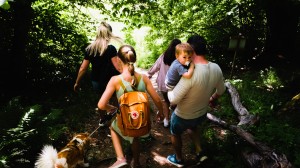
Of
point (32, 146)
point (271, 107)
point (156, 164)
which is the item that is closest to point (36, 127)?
point (32, 146)

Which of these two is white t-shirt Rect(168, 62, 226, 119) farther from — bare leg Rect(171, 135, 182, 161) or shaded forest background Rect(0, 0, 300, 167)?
shaded forest background Rect(0, 0, 300, 167)

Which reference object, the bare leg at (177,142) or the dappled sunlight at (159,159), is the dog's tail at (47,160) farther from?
the dappled sunlight at (159,159)

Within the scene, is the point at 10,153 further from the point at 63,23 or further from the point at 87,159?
the point at 63,23

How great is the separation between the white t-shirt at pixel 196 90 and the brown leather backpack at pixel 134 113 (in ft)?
1.70

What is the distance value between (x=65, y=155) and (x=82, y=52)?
5.51m

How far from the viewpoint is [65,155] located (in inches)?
156

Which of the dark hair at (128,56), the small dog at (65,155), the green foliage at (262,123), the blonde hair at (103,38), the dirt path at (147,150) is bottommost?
the dirt path at (147,150)

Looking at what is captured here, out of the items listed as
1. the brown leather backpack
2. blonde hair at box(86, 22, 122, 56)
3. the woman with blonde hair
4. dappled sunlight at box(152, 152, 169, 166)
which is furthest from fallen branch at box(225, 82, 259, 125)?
blonde hair at box(86, 22, 122, 56)

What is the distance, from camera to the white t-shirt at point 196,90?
12.1 feet

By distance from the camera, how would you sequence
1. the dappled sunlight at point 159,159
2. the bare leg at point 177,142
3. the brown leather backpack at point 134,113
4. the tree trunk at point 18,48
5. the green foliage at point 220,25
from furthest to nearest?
the green foliage at point 220,25 → the tree trunk at point 18,48 → the dappled sunlight at point 159,159 → the bare leg at point 177,142 → the brown leather backpack at point 134,113

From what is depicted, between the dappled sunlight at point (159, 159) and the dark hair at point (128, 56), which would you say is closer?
the dark hair at point (128, 56)

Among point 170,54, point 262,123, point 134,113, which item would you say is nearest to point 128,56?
point 134,113

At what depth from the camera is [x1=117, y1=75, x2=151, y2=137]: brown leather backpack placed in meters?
3.53

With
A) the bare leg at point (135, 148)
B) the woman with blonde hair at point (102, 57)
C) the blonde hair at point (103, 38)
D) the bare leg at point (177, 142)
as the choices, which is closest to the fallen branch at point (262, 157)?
the bare leg at point (177, 142)
